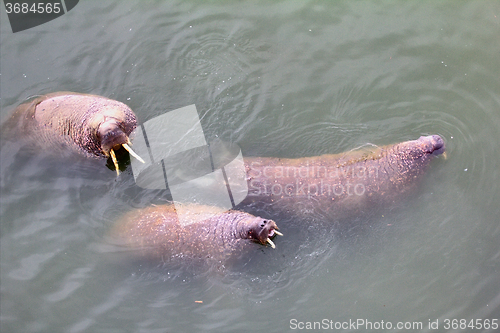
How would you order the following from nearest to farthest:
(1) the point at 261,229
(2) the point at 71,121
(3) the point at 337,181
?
(1) the point at 261,229 → (3) the point at 337,181 → (2) the point at 71,121

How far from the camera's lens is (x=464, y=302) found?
253 inches

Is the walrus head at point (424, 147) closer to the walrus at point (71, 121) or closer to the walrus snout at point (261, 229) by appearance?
the walrus snout at point (261, 229)

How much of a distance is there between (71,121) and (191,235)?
9.44 ft

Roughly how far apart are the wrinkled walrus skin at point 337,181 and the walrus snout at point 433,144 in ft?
0.06

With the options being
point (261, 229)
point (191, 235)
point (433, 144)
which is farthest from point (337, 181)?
point (191, 235)

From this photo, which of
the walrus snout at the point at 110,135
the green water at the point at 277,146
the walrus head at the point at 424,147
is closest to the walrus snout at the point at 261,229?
the green water at the point at 277,146

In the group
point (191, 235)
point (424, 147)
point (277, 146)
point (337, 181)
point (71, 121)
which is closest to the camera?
point (191, 235)

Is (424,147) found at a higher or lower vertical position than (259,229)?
higher

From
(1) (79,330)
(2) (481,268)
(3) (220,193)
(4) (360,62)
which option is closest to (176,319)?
Result: (1) (79,330)

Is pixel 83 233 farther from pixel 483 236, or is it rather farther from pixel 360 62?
pixel 483 236

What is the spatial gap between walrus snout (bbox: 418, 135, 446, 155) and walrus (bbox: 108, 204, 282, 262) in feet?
9.94

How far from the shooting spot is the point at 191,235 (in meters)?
6.21

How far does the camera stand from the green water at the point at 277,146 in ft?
20.9

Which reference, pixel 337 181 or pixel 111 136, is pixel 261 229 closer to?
pixel 337 181
